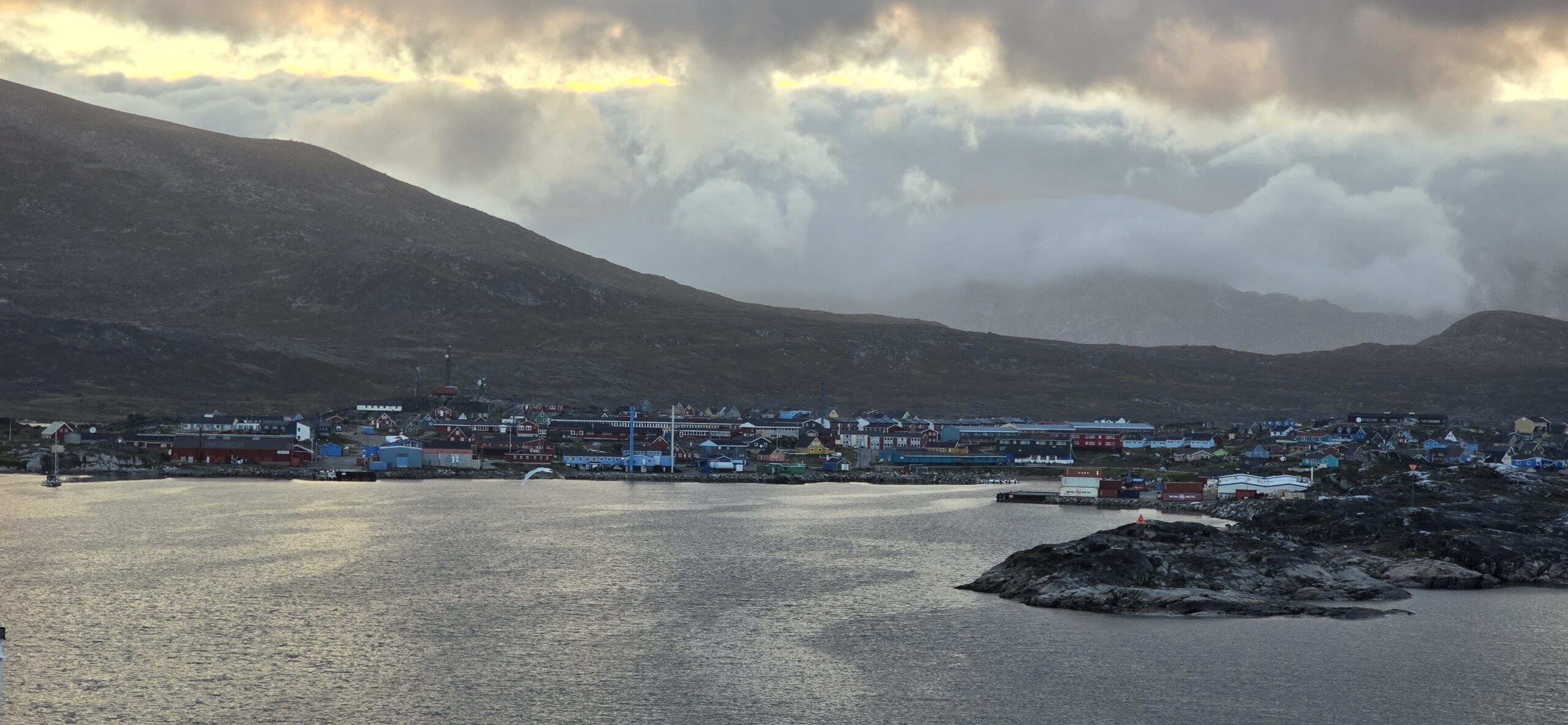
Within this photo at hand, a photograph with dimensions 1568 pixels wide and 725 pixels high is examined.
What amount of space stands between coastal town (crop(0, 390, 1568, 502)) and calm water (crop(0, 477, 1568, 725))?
34.2 m

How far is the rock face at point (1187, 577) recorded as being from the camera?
43.3 meters

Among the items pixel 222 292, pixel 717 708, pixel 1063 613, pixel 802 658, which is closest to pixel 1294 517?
pixel 1063 613

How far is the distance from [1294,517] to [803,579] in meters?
25.2

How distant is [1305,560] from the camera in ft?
160

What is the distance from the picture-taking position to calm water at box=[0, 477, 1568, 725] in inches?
1281

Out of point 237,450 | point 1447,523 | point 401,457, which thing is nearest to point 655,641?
point 1447,523

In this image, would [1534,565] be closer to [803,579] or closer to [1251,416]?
[803,579]

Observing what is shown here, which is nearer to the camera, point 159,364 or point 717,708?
point 717,708

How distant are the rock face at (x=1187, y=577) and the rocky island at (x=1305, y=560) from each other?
5 centimetres

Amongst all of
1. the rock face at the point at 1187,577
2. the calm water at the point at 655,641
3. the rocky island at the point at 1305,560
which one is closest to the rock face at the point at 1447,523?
the rocky island at the point at 1305,560

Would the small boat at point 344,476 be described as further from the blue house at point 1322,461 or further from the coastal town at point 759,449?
the blue house at point 1322,461

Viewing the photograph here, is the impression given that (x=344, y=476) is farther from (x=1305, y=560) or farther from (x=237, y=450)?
(x=1305, y=560)

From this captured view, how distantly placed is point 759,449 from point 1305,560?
253 ft

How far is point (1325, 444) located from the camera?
11719cm
